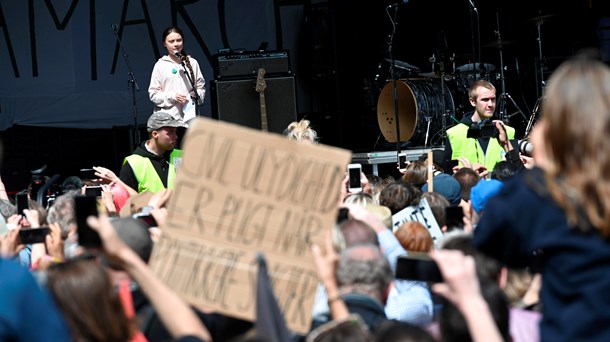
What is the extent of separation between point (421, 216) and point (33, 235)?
2.13 metres

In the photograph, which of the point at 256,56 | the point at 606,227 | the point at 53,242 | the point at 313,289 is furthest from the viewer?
the point at 256,56

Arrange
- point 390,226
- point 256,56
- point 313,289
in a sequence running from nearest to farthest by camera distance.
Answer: point 313,289 → point 390,226 → point 256,56

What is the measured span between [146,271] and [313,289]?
0.57 metres

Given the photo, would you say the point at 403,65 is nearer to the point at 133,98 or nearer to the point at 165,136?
the point at 133,98

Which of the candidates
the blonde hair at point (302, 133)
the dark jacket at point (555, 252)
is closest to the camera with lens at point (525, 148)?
the blonde hair at point (302, 133)

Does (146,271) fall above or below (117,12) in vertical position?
below

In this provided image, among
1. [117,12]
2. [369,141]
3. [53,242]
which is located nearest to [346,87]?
[369,141]

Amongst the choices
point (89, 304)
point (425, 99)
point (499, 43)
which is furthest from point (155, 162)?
point (499, 43)

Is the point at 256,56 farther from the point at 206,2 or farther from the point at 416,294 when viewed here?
the point at 416,294

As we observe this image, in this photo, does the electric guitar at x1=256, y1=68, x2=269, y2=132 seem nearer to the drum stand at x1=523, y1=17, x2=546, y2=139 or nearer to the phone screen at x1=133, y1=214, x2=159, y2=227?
the drum stand at x1=523, y1=17, x2=546, y2=139

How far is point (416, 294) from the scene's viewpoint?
169 inches

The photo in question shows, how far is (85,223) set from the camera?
11.3ft

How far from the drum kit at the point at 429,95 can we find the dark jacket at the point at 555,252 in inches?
396

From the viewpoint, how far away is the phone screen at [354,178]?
20.5ft
